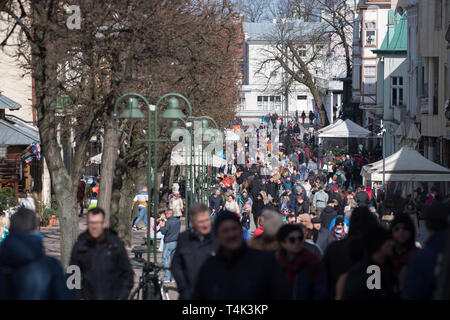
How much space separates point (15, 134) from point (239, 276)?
89.6 feet

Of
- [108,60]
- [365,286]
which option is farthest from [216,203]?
[365,286]

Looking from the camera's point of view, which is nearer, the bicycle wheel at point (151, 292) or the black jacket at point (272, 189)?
the bicycle wheel at point (151, 292)

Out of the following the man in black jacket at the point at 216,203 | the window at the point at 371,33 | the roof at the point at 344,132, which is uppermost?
the window at the point at 371,33

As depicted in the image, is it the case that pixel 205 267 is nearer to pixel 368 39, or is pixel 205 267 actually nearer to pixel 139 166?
pixel 139 166

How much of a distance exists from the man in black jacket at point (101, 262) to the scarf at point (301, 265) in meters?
1.77

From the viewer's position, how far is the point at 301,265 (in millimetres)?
7613

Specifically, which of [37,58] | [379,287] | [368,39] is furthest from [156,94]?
[368,39]

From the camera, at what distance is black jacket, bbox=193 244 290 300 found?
21.4 feet

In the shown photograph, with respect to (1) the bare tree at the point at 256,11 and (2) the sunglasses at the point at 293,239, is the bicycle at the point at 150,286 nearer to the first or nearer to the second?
(2) the sunglasses at the point at 293,239

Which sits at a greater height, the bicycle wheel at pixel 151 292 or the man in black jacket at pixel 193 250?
the man in black jacket at pixel 193 250

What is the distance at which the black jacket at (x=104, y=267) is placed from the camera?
8.73 m

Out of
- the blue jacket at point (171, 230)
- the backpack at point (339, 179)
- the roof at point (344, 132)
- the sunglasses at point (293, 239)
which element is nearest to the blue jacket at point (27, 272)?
the sunglasses at point (293, 239)

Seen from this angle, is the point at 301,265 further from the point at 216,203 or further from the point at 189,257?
the point at 216,203
